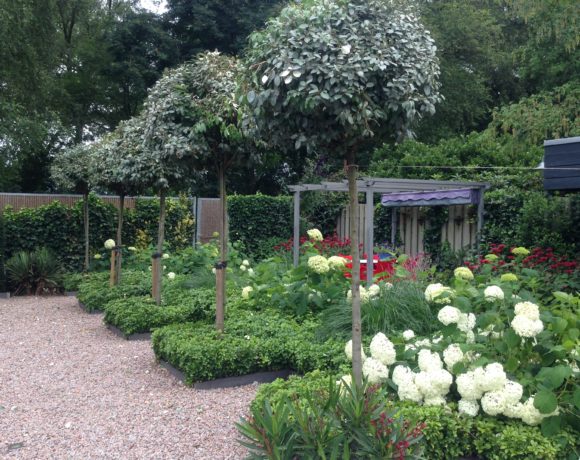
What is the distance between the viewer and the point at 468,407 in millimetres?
3209

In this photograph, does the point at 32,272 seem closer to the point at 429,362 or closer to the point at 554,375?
the point at 429,362

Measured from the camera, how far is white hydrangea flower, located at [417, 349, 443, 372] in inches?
133

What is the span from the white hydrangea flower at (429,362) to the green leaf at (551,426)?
61 centimetres

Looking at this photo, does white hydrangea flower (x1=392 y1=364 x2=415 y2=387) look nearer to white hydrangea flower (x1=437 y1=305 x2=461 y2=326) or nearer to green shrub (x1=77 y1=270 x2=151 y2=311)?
white hydrangea flower (x1=437 y1=305 x2=461 y2=326)

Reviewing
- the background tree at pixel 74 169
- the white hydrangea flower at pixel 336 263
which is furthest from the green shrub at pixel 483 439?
the background tree at pixel 74 169

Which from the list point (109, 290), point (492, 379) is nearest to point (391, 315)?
point (492, 379)

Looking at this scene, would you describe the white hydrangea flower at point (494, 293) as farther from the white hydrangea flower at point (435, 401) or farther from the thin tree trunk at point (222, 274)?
the thin tree trunk at point (222, 274)

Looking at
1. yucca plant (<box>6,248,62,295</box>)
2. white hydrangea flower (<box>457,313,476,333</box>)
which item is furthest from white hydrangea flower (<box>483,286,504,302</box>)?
yucca plant (<box>6,248,62,295</box>)

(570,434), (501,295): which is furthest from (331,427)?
(501,295)

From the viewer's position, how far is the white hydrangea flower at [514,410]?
3.10 metres

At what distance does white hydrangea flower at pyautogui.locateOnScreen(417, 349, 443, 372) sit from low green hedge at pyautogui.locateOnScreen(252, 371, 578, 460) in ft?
0.73

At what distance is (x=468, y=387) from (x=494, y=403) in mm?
155

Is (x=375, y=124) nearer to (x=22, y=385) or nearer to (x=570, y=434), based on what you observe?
(x=570, y=434)

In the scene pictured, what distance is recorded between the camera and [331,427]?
285cm
